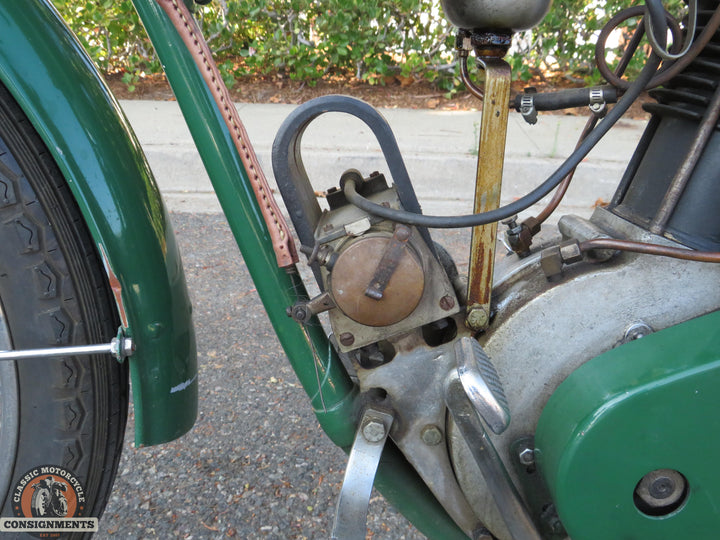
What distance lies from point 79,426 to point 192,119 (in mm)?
521

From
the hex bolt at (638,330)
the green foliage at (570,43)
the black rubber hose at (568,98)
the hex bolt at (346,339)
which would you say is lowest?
the green foliage at (570,43)

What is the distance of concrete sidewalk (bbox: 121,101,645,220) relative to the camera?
344 cm

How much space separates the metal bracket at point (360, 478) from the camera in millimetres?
966

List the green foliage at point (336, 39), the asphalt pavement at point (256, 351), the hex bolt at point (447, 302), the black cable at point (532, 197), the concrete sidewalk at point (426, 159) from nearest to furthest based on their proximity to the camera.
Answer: the black cable at point (532, 197) → the hex bolt at point (447, 302) → the asphalt pavement at point (256, 351) → the concrete sidewalk at point (426, 159) → the green foliage at point (336, 39)

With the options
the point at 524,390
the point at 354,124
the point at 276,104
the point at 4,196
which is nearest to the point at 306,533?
the point at 524,390

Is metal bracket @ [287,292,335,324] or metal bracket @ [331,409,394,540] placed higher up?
metal bracket @ [287,292,335,324]

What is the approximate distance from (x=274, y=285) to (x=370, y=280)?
0.56 ft

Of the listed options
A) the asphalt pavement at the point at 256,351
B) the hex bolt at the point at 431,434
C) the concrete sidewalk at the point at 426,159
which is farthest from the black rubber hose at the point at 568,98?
the concrete sidewalk at the point at 426,159

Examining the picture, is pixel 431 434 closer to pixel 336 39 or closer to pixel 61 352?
pixel 61 352

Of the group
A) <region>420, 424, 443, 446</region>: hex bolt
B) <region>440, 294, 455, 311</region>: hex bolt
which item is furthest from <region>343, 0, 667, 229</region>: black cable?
<region>420, 424, 443, 446</region>: hex bolt

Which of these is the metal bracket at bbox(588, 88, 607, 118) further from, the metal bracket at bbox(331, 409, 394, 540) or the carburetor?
the metal bracket at bbox(331, 409, 394, 540)

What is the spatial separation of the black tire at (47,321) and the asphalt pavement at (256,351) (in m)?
0.50

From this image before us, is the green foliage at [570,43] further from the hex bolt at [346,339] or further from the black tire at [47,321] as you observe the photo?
the black tire at [47,321]

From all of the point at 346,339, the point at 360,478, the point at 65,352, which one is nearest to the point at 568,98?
the point at 346,339
